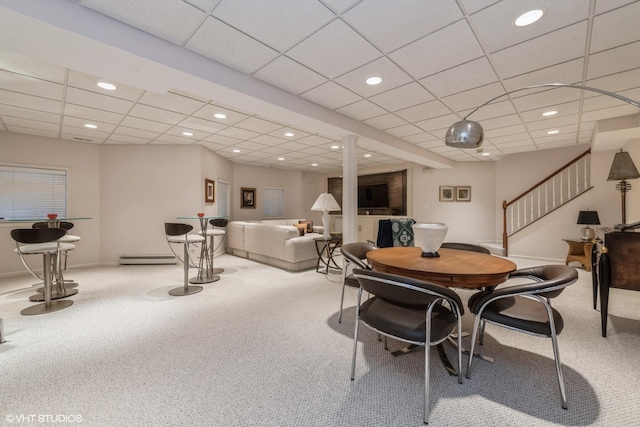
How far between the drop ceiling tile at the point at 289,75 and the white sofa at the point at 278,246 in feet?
8.61

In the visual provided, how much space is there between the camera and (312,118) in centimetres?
352

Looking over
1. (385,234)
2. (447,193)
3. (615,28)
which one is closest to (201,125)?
(385,234)

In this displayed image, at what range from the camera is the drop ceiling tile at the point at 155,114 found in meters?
3.59

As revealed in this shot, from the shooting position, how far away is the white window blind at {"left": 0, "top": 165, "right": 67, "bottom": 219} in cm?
455

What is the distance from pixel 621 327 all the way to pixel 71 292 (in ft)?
21.1

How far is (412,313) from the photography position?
1.75 m

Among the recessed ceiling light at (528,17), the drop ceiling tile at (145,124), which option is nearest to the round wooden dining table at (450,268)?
the recessed ceiling light at (528,17)

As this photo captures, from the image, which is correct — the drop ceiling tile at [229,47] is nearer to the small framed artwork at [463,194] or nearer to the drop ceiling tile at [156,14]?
the drop ceiling tile at [156,14]

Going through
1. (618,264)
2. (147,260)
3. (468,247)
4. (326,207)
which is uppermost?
(326,207)

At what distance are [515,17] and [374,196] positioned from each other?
7.28 metres

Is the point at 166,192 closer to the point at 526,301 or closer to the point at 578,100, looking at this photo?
the point at 526,301

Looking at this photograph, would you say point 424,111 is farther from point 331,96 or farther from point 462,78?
point 331,96

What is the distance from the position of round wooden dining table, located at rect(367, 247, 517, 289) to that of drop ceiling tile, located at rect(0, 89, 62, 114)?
4306 millimetres

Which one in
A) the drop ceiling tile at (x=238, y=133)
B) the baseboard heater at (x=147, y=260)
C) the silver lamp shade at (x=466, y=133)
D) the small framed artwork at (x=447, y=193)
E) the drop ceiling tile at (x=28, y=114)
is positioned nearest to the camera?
the silver lamp shade at (x=466, y=133)
